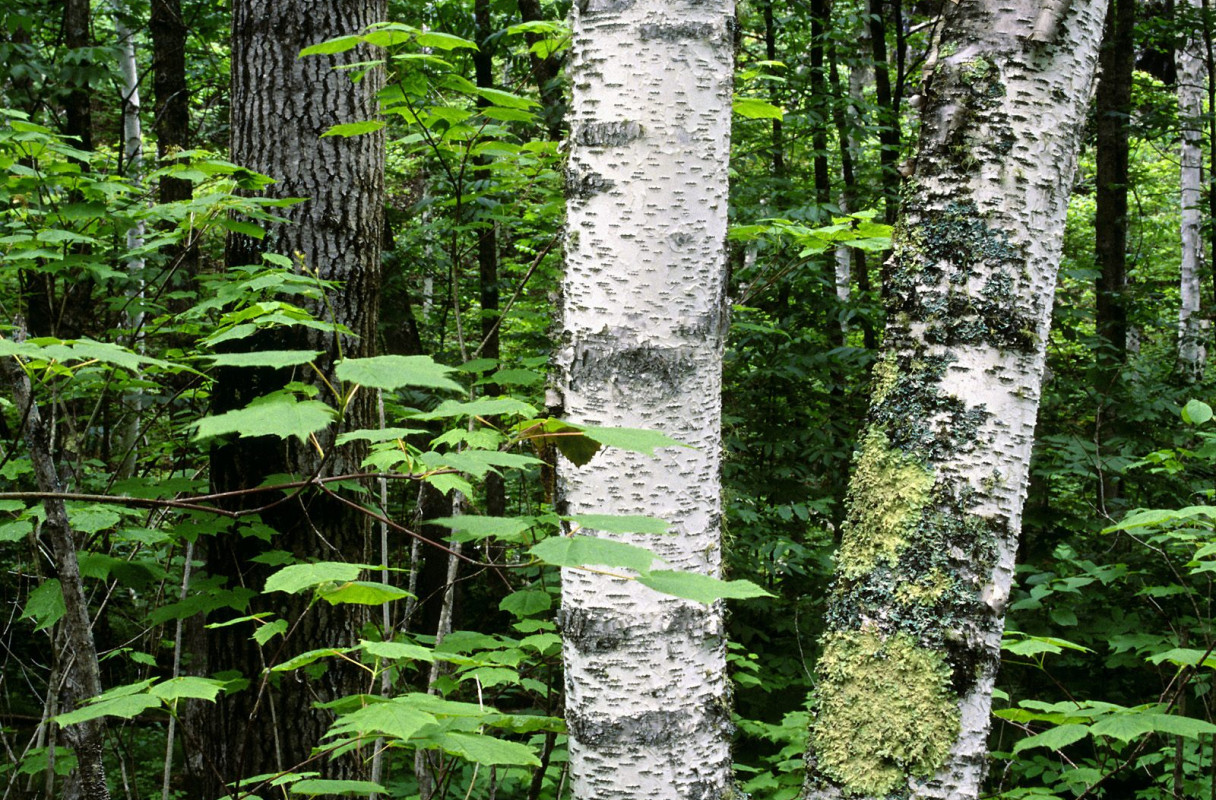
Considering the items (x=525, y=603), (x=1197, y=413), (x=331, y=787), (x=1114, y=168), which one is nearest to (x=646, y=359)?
(x=331, y=787)

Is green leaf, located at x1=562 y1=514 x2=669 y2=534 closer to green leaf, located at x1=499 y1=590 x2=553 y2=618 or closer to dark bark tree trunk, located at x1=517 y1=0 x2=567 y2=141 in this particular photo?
Result: green leaf, located at x1=499 y1=590 x2=553 y2=618

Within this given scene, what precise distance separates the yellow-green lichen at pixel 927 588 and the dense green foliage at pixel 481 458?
1.89ft

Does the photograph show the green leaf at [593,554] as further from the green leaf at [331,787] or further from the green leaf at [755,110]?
the green leaf at [755,110]

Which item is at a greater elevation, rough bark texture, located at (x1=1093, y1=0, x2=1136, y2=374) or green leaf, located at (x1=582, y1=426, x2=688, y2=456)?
rough bark texture, located at (x1=1093, y1=0, x2=1136, y2=374)

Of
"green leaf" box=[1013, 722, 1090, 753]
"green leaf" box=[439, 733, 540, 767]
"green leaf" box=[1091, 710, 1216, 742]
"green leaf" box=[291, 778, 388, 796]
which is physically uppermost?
"green leaf" box=[439, 733, 540, 767]

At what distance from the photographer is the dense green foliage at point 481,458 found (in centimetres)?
136

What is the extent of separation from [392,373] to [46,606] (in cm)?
170

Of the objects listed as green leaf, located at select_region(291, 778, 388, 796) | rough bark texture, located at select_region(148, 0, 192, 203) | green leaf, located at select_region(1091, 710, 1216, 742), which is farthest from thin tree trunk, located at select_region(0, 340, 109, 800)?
rough bark texture, located at select_region(148, 0, 192, 203)

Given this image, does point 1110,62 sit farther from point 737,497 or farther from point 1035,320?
point 1035,320

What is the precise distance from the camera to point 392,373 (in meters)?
0.93

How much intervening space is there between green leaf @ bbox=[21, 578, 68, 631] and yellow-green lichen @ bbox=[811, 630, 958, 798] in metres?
1.85

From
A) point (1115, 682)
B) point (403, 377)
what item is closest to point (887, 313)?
point (403, 377)

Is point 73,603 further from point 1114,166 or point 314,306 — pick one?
point 1114,166

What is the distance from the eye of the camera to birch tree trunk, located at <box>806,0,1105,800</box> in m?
1.47
